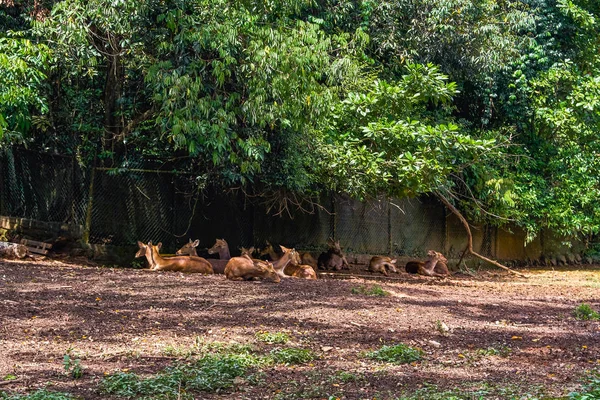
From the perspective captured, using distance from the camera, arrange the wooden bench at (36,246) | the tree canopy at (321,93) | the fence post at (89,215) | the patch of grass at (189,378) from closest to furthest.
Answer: the patch of grass at (189,378)
the tree canopy at (321,93)
the wooden bench at (36,246)
the fence post at (89,215)

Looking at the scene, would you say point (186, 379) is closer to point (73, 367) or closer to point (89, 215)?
point (73, 367)

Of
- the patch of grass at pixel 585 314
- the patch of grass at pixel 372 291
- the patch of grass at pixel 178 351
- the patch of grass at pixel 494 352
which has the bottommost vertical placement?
the patch of grass at pixel 494 352

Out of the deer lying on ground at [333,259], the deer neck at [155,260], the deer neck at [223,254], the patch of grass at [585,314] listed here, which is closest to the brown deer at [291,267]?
the deer neck at [223,254]

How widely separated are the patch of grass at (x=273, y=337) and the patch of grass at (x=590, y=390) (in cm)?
288

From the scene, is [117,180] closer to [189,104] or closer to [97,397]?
[189,104]

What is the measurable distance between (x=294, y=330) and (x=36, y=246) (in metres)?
8.88

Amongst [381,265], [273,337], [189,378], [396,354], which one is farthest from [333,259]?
[189,378]

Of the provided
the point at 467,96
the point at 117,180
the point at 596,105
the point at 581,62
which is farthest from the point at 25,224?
the point at 581,62

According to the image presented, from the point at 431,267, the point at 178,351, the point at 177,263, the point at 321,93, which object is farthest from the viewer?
the point at 431,267

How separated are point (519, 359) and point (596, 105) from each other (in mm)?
16220

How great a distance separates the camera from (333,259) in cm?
1967

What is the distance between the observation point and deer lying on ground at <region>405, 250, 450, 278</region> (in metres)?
19.8

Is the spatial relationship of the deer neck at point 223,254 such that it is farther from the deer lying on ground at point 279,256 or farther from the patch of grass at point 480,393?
the patch of grass at point 480,393

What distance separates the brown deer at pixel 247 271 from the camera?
45.1 ft
